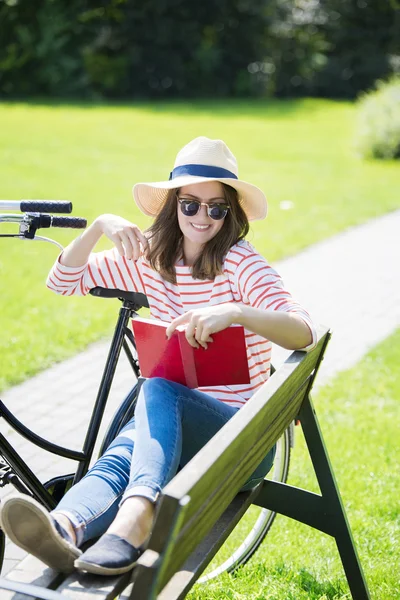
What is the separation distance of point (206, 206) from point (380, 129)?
14.7m

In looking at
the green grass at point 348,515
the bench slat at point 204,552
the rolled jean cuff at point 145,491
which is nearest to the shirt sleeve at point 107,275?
the bench slat at point 204,552

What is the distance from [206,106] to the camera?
26.6 metres

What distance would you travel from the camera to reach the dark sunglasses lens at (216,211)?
2990 millimetres

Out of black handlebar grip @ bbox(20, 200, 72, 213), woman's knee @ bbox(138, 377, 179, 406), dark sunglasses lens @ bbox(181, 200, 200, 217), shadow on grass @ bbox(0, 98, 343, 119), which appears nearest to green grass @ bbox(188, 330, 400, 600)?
woman's knee @ bbox(138, 377, 179, 406)

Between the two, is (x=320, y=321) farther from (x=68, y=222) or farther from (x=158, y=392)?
(x=158, y=392)

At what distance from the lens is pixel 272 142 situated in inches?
752

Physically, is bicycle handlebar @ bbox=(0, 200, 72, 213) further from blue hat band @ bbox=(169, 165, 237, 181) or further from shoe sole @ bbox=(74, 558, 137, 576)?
shoe sole @ bbox=(74, 558, 137, 576)

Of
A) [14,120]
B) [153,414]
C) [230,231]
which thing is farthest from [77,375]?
[14,120]

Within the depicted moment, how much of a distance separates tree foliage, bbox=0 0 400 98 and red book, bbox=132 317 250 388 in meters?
25.2

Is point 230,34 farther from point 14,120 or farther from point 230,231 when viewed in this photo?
point 230,231

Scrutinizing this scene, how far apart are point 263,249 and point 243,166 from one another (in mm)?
6432

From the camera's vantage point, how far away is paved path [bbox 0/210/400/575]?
482 cm

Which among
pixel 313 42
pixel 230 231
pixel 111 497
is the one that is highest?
pixel 313 42

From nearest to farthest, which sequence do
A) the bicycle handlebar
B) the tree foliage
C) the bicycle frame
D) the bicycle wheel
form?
the bicycle frame, the bicycle handlebar, the bicycle wheel, the tree foliage
